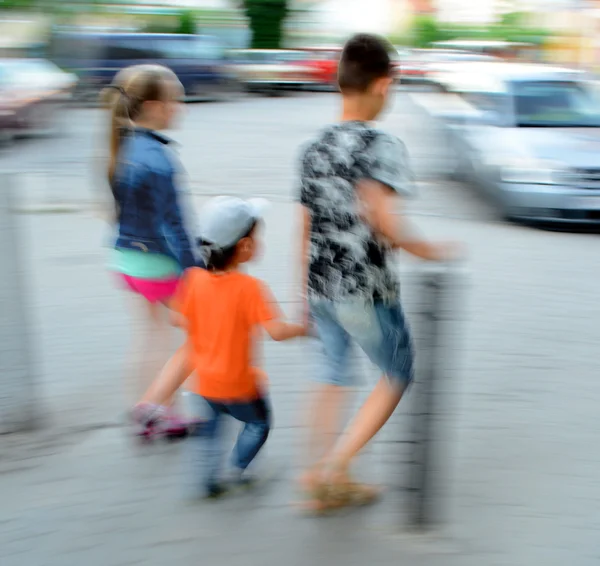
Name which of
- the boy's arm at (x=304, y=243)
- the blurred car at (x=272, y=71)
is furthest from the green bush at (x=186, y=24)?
the boy's arm at (x=304, y=243)

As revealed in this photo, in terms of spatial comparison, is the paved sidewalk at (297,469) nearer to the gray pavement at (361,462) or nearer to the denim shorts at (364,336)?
the gray pavement at (361,462)

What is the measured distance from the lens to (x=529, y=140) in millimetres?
8352

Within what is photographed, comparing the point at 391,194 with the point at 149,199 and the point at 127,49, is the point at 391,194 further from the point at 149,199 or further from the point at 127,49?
the point at 127,49

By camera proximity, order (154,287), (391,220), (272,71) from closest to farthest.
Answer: (391,220) → (154,287) → (272,71)

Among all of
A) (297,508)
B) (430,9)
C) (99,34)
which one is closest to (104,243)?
(297,508)

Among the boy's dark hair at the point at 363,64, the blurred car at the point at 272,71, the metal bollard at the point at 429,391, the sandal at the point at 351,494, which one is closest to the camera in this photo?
the metal bollard at the point at 429,391

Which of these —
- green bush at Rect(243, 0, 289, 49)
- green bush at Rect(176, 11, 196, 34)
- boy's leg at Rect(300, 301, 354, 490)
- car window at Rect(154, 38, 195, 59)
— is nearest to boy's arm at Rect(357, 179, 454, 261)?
boy's leg at Rect(300, 301, 354, 490)

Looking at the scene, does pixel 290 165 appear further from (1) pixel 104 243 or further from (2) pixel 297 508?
(2) pixel 297 508

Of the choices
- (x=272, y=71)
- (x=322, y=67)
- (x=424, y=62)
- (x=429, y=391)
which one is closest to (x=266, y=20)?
(x=424, y=62)

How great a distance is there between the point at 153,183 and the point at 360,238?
952 mm

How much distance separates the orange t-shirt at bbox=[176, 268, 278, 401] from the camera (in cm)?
297

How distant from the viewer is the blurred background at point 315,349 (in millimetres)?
3068

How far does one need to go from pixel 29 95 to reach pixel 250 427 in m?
11.6

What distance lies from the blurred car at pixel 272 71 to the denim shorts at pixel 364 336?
19659mm
